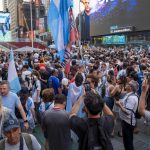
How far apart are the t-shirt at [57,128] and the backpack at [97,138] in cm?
110

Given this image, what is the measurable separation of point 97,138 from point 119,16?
65.4m

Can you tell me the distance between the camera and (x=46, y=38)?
92.8m

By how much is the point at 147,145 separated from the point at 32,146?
12.8ft

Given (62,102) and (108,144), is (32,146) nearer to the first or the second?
(108,144)

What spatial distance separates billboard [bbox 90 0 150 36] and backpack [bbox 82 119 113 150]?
5564 centimetres

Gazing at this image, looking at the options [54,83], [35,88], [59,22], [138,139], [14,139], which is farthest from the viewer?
[54,83]

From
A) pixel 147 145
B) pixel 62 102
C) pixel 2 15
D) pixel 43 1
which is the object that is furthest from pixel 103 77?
pixel 43 1

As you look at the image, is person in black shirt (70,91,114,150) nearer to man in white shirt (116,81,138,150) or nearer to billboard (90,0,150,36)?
man in white shirt (116,81,138,150)

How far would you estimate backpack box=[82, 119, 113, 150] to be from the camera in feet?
11.8

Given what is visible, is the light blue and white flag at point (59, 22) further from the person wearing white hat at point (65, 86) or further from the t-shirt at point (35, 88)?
the t-shirt at point (35, 88)

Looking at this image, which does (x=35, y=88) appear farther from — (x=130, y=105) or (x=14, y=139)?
(x=14, y=139)

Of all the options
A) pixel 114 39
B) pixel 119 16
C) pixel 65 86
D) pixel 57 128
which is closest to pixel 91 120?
pixel 57 128

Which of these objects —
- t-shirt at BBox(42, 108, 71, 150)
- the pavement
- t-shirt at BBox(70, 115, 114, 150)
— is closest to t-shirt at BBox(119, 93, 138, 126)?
the pavement

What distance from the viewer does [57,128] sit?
4.73 m
